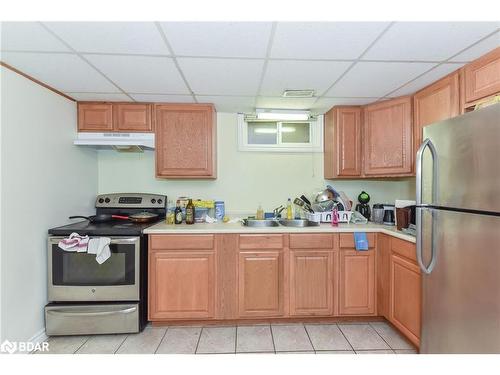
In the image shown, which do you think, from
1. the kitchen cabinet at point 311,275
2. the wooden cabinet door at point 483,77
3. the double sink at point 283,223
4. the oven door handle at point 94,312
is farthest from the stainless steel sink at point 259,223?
the wooden cabinet door at point 483,77

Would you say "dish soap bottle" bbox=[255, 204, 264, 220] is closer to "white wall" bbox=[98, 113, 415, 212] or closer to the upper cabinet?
"white wall" bbox=[98, 113, 415, 212]

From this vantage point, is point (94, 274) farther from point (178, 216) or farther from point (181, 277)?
point (178, 216)

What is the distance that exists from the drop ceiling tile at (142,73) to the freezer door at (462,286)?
1944 millimetres

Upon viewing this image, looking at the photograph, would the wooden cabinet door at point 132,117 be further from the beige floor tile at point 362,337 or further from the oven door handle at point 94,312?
the beige floor tile at point 362,337

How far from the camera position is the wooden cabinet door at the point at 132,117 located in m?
2.52

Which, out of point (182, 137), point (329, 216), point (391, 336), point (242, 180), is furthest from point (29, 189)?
point (391, 336)

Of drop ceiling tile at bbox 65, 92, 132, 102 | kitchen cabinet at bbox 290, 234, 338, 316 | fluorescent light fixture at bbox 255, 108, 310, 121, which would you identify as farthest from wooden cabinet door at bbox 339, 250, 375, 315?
drop ceiling tile at bbox 65, 92, 132, 102

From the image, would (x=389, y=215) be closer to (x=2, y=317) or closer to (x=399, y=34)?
(x=399, y=34)

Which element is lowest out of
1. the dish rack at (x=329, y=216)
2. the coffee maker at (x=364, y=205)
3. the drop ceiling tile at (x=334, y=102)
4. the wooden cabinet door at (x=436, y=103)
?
the dish rack at (x=329, y=216)

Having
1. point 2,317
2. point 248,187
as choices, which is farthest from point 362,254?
point 2,317

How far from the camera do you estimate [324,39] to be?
1434mm

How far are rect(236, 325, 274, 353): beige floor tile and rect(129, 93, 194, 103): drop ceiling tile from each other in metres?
2.12

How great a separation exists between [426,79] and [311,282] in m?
1.88

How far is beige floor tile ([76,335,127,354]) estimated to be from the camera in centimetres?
190
